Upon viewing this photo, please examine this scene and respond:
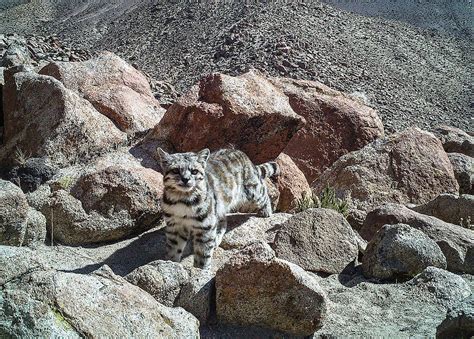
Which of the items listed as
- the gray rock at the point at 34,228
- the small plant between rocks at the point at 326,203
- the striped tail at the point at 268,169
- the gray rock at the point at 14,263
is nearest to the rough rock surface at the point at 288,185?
the small plant between rocks at the point at 326,203

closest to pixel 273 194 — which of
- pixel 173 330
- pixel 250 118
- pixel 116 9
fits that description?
pixel 250 118

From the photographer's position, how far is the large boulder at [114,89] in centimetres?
960

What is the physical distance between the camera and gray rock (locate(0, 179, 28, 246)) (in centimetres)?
587

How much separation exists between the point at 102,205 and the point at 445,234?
13.8 ft

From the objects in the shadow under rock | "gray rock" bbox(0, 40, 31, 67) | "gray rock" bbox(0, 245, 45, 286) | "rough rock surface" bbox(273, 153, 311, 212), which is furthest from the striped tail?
"gray rock" bbox(0, 40, 31, 67)

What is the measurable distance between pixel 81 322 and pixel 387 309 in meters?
3.44

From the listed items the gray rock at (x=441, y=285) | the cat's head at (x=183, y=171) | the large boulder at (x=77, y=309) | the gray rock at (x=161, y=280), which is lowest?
the gray rock at (x=441, y=285)

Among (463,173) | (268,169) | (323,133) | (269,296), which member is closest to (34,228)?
(269,296)

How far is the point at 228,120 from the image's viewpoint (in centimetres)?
858

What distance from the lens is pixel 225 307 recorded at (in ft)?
17.0

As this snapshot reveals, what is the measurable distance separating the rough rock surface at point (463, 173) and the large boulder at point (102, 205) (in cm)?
603

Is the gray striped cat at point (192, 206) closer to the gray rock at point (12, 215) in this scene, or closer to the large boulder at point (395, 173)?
the gray rock at point (12, 215)

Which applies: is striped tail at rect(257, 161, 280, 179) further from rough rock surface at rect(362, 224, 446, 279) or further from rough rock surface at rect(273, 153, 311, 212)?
rough rock surface at rect(362, 224, 446, 279)

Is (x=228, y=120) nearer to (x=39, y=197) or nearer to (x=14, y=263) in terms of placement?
(x=39, y=197)
